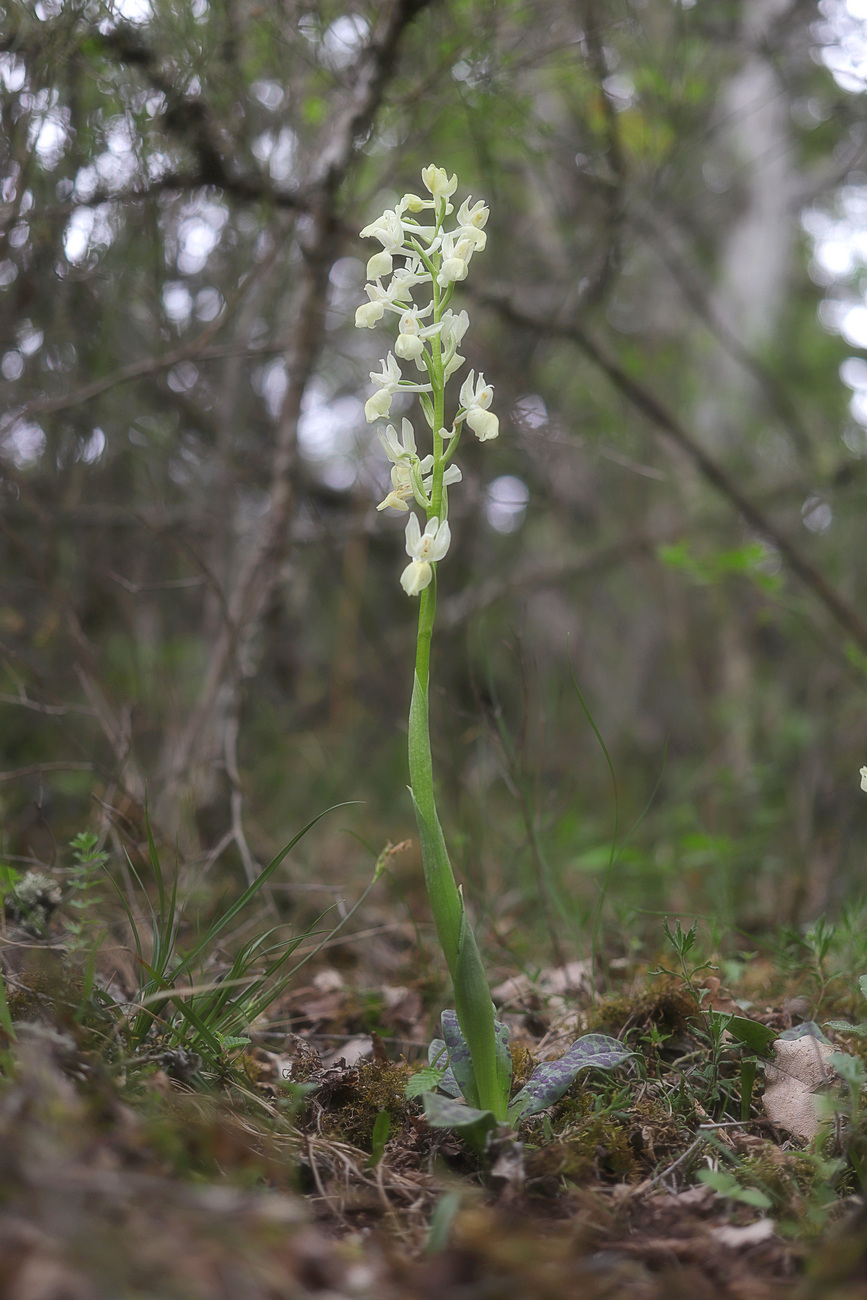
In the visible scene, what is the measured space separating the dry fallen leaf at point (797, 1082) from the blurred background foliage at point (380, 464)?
416 millimetres

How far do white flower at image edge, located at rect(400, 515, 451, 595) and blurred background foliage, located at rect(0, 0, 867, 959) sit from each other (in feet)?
2.67

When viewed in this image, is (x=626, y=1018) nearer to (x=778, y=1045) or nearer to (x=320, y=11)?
(x=778, y=1045)

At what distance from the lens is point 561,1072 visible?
62.5 inches

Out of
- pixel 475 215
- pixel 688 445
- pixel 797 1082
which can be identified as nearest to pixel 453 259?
pixel 475 215

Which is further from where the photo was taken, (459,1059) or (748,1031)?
(748,1031)

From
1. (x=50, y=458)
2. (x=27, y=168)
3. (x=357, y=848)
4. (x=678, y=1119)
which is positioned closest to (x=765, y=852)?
(x=357, y=848)

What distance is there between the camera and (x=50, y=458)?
3.56 metres

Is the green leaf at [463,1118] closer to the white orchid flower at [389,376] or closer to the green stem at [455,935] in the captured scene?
the green stem at [455,935]

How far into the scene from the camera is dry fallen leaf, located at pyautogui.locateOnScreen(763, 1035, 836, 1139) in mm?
1620

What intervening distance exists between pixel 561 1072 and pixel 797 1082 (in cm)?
51

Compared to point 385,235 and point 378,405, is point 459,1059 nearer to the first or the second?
point 378,405

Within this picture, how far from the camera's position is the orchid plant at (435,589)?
151cm

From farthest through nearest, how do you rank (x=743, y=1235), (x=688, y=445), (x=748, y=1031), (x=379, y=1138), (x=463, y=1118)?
(x=688, y=445) → (x=748, y=1031) → (x=379, y=1138) → (x=463, y=1118) → (x=743, y=1235)

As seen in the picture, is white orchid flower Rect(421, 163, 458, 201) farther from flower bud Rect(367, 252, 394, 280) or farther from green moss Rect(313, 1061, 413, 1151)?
green moss Rect(313, 1061, 413, 1151)
